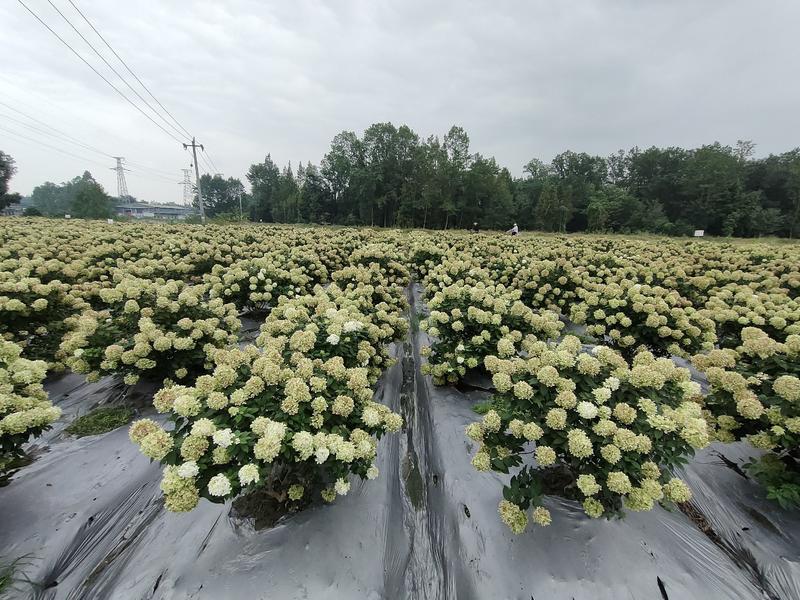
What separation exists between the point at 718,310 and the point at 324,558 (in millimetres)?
6595

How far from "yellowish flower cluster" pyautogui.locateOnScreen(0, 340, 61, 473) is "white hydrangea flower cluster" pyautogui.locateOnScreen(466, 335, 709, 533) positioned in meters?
3.66

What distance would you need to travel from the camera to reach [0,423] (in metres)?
2.54

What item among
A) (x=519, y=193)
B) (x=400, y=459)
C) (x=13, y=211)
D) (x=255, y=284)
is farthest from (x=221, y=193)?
(x=400, y=459)

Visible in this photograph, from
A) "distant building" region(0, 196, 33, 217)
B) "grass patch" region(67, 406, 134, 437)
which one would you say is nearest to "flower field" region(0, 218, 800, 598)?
"grass patch" region(67, 406, 134, 437)

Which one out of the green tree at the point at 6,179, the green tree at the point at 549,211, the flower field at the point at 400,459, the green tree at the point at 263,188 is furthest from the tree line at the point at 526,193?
the flower field at the point at 400,459

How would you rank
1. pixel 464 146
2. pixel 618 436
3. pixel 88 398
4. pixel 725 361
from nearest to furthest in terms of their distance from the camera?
pixel 618 436
pixel 725 361
pixel 88 398
pixel 464 146

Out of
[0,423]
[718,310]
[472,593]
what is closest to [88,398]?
[0,423]

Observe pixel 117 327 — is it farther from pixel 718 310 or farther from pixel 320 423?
pixel 718 310

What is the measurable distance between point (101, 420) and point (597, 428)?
18.0 ft

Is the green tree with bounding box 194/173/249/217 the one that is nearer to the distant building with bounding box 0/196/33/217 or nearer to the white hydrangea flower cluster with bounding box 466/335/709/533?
the distant building with bounding box 0/196/33/217

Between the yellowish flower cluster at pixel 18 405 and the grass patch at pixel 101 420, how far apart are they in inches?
39.0

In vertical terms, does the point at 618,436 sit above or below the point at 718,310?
below

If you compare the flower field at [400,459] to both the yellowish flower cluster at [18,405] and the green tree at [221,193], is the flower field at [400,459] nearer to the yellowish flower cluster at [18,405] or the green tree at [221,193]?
the yellowish flower cluster at [18,405]

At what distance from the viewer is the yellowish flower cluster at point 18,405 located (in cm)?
260
